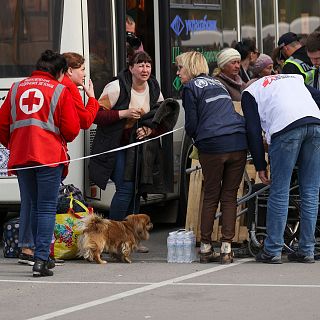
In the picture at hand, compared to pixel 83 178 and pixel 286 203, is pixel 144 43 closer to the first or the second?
pixel 83 178

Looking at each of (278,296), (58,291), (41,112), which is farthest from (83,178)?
(278,296)

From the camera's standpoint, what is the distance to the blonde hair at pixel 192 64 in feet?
36.4

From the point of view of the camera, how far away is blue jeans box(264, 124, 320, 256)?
10.7 m

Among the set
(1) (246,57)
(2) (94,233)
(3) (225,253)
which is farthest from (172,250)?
(1) (246,57)

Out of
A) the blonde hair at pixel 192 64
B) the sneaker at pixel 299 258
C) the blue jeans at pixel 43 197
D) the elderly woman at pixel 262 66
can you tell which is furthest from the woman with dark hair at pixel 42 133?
the elderly woman at pixel 262 66

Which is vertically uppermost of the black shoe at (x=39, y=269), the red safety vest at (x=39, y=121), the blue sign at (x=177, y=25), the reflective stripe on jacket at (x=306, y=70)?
the blue sign at (x=177, y=25)

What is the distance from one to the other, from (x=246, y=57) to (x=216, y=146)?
11.4ft

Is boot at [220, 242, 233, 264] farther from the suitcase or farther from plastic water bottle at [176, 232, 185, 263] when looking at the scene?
the suitcase

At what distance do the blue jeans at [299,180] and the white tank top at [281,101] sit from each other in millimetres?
104

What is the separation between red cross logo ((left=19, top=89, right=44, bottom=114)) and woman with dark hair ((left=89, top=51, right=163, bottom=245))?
1721mm

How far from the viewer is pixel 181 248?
11.2 metres

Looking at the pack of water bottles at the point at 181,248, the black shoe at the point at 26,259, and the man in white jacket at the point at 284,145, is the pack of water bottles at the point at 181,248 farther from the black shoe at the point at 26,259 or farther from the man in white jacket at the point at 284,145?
the black shoe at the point at 26,259

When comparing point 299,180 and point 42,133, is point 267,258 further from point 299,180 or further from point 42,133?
point 42,133

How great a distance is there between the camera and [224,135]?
1089 cm
